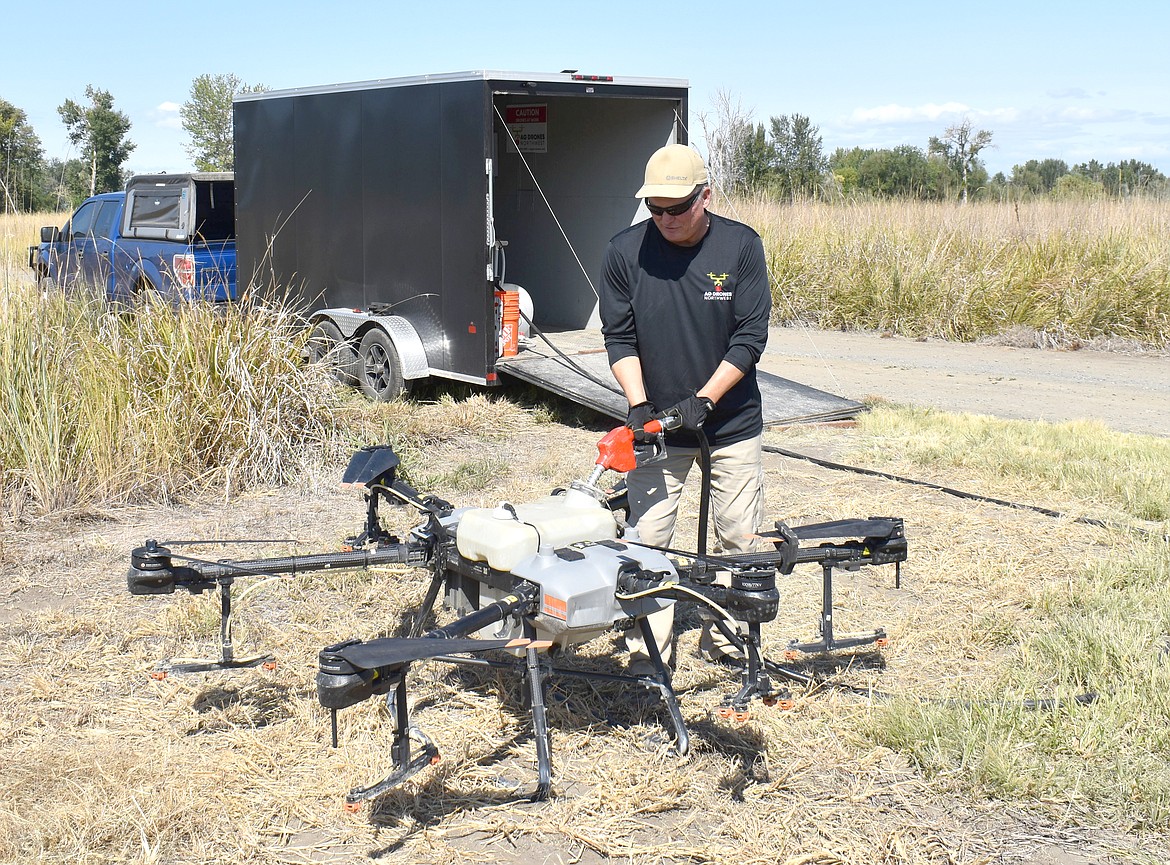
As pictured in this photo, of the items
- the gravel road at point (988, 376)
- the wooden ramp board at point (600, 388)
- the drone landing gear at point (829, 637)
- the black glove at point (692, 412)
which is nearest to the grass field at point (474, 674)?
the drone landing gear at point (829, 637)

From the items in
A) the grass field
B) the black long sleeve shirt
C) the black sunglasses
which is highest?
the black sunglasses

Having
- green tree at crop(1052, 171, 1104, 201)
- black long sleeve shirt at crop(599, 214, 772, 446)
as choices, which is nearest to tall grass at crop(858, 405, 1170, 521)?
black long sleeve shirt at crop(599, 214, 772, 446)

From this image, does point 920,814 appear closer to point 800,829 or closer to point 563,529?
point 800,829

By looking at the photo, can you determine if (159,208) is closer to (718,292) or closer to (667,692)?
(718,292)

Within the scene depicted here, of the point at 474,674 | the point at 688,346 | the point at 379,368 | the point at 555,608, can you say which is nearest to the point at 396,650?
the point at 555,608

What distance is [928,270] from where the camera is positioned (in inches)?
592

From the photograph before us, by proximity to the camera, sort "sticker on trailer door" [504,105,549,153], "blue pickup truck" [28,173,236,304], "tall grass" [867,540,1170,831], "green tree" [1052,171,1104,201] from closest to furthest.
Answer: "tall grass" [867,540,1170,831]
"sticker on trailer door" [504,105,549,153]
"blue pickup truck" [28,173,236,304]
"green tree" [1052,171,1104,201]

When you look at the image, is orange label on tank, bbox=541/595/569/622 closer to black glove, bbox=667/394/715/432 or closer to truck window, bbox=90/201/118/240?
black glove, bbox=667/394/715/432

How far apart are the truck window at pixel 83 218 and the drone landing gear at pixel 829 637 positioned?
441 inches

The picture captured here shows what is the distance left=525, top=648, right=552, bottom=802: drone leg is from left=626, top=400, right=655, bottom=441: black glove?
3.07 feet

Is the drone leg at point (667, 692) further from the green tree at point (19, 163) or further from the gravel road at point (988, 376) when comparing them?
the gravel road at point (988, 376)

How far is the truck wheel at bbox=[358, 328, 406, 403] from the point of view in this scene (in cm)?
963

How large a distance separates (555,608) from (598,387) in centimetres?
564

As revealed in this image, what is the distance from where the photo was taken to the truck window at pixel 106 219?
1290 centimetres
